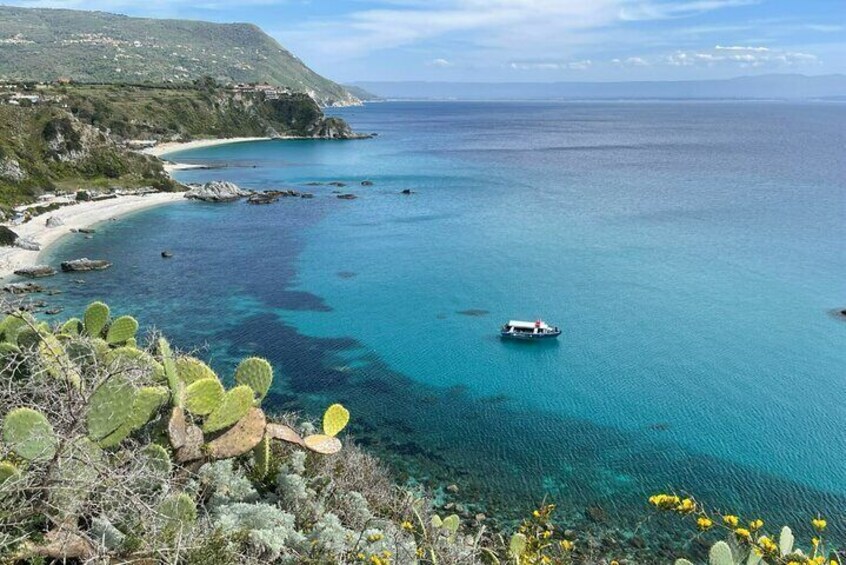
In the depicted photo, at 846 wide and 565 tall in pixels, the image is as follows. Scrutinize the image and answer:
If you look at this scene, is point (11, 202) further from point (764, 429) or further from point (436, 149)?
point (436, 149)

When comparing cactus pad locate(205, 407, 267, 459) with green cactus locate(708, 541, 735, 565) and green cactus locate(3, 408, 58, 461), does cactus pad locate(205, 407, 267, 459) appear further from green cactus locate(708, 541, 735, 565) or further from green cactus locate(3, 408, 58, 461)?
green cactus locate(708, 541, 735, 565)

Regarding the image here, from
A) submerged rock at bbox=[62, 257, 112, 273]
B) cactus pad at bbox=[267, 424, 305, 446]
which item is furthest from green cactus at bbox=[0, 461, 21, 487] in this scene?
submerged rock at bbox=[62, 257, 112, 273]

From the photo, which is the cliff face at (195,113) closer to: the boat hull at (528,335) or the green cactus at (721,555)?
the boat hull at (528,335)

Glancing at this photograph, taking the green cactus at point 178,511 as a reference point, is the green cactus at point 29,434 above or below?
above

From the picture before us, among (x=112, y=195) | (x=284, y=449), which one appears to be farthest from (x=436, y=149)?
(x=284, y=449)

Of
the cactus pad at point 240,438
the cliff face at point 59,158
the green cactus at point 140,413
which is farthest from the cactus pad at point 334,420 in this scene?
the cliff face at point 59,158
